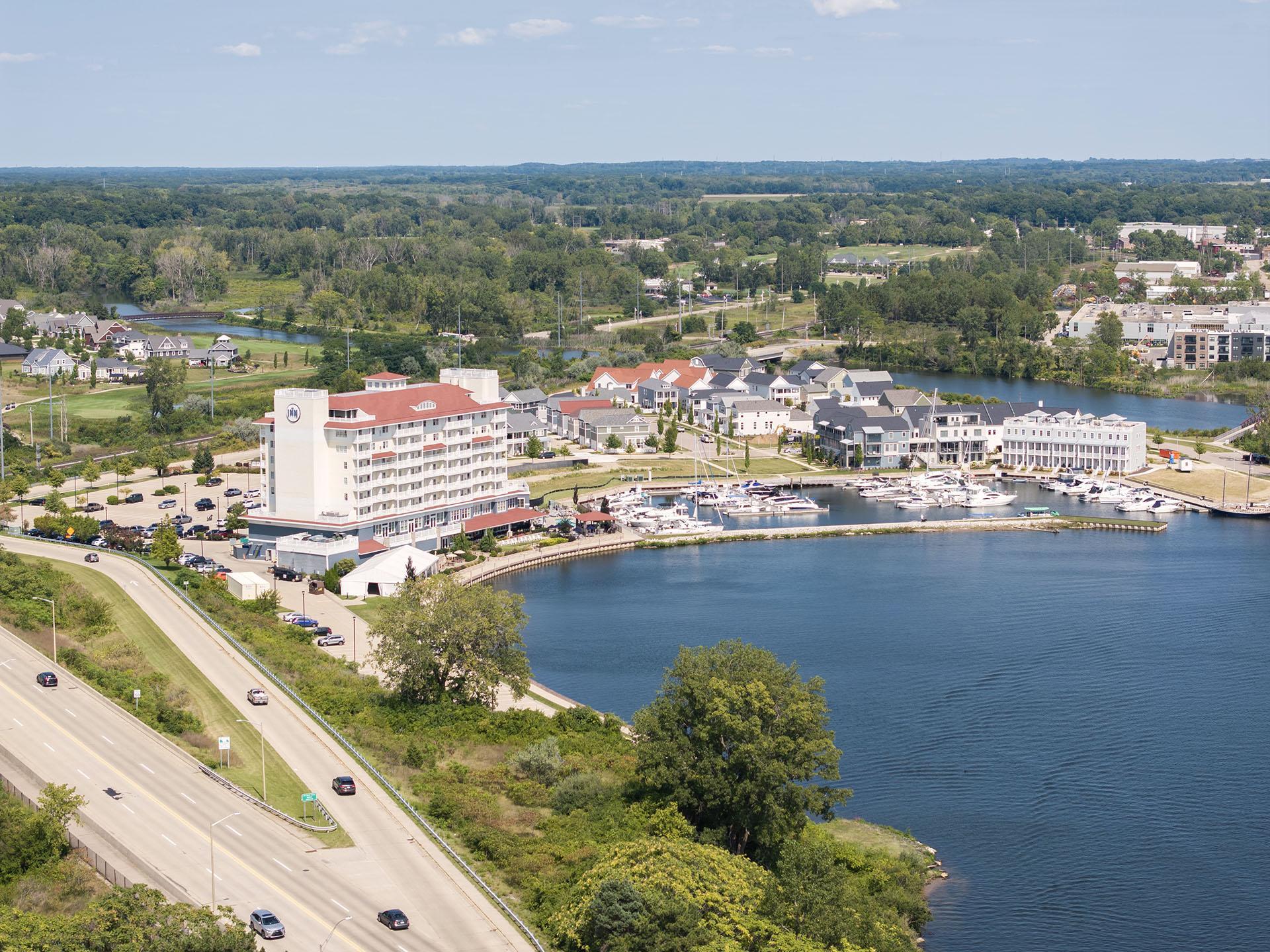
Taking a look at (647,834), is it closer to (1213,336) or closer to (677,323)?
(1213,336)

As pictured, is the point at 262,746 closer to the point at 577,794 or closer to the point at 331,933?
the point at 577,794

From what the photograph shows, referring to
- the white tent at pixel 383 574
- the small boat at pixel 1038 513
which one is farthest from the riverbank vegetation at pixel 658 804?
the small boat at pixel 1038 513

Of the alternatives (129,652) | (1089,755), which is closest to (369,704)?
(129,652)

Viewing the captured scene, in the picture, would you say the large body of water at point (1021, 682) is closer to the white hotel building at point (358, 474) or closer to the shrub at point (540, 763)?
the white hotel building at point (358, 474)

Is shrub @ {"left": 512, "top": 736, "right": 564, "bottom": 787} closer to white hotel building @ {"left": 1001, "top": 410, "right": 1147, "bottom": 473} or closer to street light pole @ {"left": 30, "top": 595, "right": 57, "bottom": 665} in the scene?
street light pole @ {"left": 30, "top": 595, "right": 57, "bottom": 665}

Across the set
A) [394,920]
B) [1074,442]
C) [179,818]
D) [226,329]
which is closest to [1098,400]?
[1074,442]
